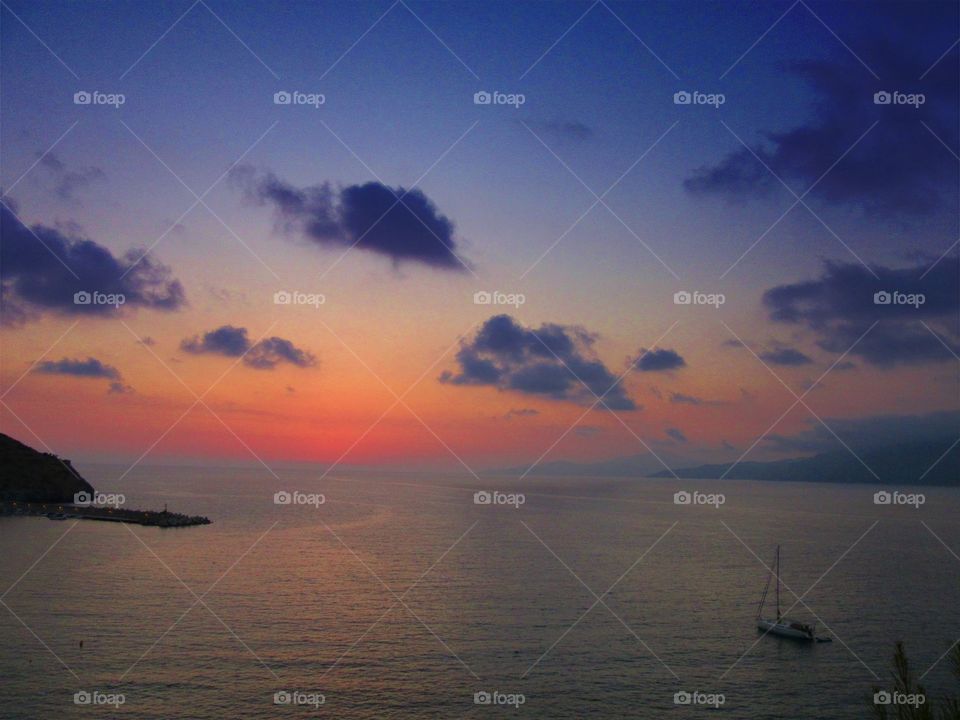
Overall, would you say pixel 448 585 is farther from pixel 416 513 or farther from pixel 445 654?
pixel 416 513

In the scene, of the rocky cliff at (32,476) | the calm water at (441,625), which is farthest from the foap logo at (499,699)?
the rocky cliff at (32,476)

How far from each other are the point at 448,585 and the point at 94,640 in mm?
34847

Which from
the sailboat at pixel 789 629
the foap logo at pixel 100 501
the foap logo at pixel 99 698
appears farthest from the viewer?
the foap logo at pixel 100 501

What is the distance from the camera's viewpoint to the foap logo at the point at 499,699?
42.8m

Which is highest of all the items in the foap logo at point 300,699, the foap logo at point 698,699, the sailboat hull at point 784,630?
the sailboat hull at point 784,630

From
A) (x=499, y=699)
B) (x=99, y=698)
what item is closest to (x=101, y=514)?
(x=99, y=698)

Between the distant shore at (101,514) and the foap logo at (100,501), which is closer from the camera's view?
the distant shore at (101,514)

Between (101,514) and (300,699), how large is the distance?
120 m

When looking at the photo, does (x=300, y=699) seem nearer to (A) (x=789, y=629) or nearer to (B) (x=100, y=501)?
(A) (x=789, y=629)

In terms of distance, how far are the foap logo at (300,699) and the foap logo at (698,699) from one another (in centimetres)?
2159

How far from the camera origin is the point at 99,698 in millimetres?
41281

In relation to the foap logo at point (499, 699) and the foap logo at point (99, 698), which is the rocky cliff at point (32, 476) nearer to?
the foap logo at point (99, 698)

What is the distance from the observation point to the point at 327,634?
5622cm

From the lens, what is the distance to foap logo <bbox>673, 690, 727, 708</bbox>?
43.1 m
